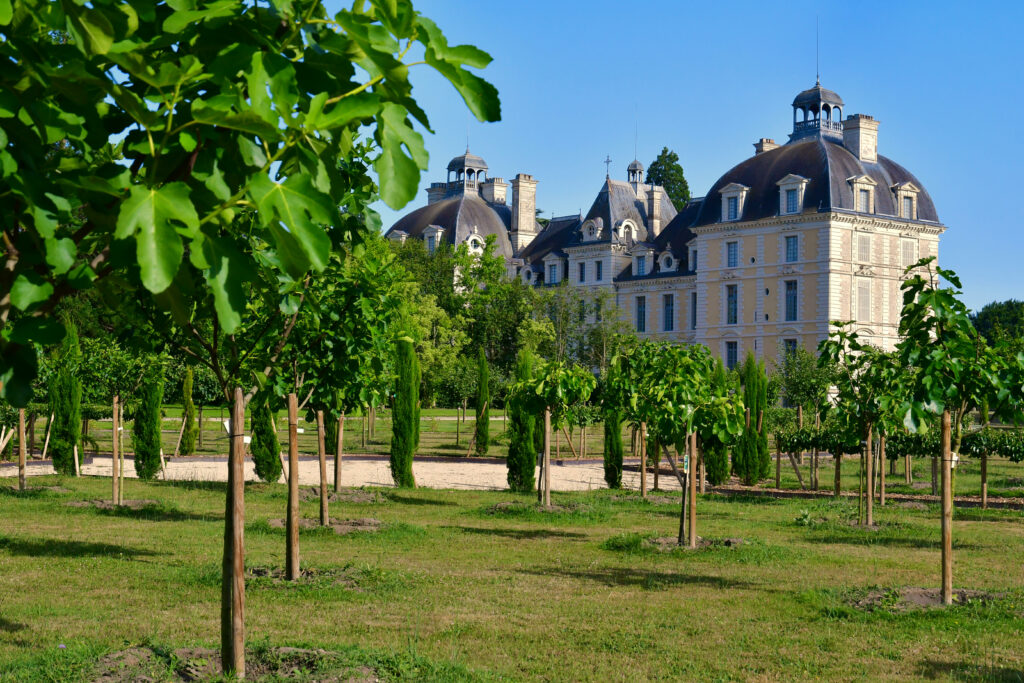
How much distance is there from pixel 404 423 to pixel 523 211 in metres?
61.0

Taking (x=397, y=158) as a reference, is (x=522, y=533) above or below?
below

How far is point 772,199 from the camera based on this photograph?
58.0 metres

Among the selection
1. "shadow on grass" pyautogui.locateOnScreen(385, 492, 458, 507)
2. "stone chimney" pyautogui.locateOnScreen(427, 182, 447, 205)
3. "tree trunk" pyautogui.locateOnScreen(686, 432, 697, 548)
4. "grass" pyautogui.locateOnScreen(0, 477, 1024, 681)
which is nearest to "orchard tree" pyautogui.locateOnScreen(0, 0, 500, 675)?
"grass" pyautogui.locateOnScreen(0, 477, 1024, 681)

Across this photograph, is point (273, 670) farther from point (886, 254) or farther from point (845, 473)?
point (886, 254)

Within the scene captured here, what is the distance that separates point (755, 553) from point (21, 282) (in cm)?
1152

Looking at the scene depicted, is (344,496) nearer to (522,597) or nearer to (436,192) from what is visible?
(522,597)

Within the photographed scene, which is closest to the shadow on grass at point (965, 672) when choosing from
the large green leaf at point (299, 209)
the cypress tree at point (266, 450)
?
the large green leaf at point (299, 209)

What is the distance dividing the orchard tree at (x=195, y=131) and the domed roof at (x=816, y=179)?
55336mm

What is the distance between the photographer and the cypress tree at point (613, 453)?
23312 millimetres

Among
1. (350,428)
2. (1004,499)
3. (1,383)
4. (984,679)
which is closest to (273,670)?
(1,383)

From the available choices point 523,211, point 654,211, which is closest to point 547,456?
point 654,211

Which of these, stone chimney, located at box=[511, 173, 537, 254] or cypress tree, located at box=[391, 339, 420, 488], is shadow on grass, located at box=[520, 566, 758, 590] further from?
stone chimney, located at box=[511, 173, 537, 254]

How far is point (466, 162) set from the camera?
87312mm

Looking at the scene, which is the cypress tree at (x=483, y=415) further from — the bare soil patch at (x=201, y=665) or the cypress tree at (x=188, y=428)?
the bare soil patch at (x=201, y=665)
